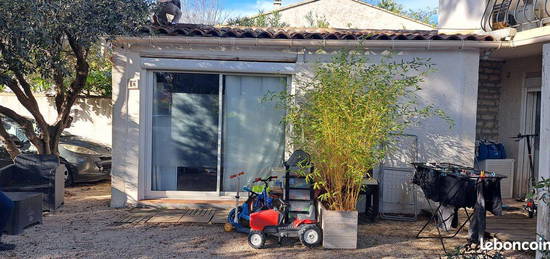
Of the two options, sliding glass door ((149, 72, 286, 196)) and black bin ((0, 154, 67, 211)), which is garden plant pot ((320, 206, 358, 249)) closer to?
sliding glass door ((149, 72, 286, 196))

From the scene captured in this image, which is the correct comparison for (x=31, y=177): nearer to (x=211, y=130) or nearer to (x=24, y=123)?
(x=24, y=123)

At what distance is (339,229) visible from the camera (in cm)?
529

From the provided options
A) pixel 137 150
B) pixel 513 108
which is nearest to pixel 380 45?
pixel 513 108

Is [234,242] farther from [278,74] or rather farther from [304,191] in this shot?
[278,74]

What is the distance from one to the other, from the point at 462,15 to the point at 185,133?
18.0 ft

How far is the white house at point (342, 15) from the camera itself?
19.2m

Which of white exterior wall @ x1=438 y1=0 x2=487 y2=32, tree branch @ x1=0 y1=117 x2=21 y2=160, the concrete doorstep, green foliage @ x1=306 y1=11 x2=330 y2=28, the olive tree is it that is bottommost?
the concrete doorstep

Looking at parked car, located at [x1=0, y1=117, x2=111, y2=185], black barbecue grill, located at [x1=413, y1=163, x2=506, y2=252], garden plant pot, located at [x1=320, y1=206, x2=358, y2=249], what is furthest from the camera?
parked car, located at [x1=0, y1=117, x2=111, y2=185]

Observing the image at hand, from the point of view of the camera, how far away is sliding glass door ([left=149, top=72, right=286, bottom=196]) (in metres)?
7.44

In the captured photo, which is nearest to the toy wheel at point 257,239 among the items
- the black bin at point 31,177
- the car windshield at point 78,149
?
the black bin at point 31,177

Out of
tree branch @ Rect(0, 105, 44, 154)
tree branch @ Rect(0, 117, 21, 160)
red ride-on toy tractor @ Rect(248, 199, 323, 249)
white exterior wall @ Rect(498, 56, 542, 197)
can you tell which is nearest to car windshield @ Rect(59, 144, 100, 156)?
tree branch @ Rect(0, 117, 21, 160)

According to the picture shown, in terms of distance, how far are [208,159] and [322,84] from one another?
2.81 meters

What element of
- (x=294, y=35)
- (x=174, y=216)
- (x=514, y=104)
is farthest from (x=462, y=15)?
(x=174, y=216)

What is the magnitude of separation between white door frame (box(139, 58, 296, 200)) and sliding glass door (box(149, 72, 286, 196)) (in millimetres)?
63
